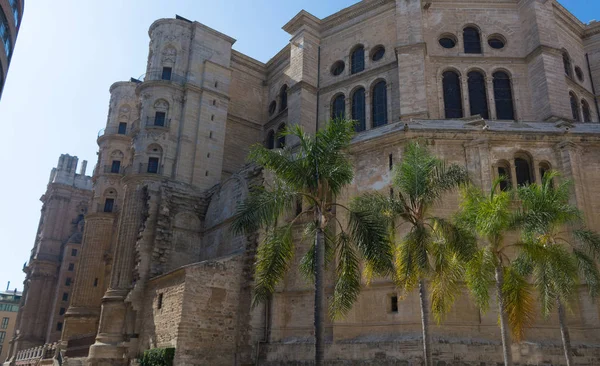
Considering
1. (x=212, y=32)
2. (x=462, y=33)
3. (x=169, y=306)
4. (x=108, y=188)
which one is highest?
(x=212, y=32)

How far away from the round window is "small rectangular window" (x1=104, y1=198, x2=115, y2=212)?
26.2 metres

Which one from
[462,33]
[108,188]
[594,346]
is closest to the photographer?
[594,346]

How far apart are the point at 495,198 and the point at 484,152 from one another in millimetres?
7500

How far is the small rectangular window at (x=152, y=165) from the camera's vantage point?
33.3 m

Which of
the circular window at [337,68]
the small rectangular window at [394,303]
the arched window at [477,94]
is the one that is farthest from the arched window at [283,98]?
the small rectangular window at [394,303]

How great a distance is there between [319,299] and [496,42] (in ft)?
78.7

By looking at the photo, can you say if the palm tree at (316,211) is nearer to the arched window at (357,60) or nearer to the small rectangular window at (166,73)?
the arched window at (357,60)

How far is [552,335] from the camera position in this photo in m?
20.6

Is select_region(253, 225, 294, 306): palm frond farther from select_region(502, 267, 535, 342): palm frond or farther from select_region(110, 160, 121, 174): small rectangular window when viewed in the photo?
select_region(110, 160, 121, 174): small rectangular window

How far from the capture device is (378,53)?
34.7 m

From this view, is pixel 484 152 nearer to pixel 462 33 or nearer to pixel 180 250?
pixel 462 33

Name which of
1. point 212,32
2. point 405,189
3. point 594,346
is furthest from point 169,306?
point 212,32

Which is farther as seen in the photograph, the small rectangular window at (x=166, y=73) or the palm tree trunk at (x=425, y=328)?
the small rectangular window at (x=166, y=73)

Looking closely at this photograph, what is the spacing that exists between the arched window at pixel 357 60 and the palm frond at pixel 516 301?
20.7 metres
